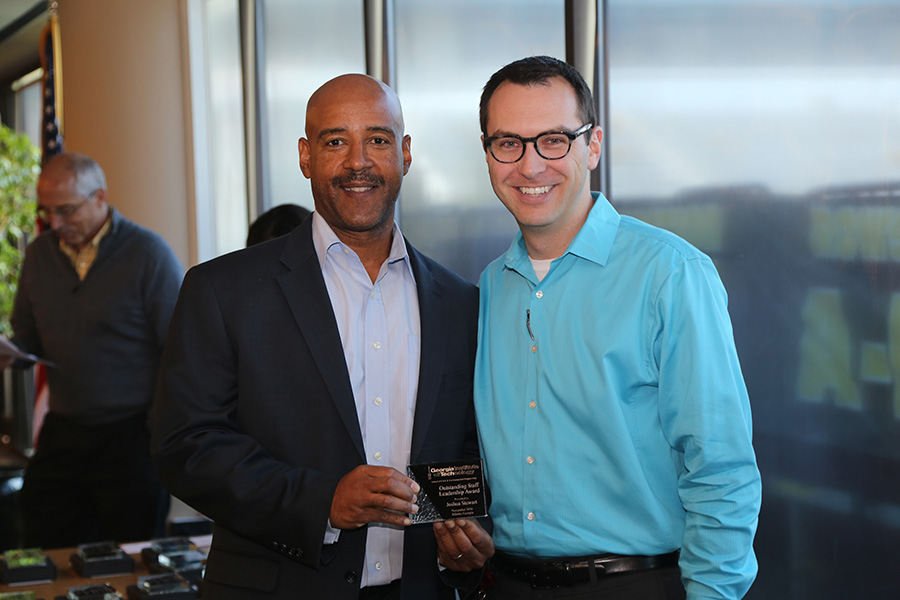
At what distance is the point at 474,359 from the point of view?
218 cm

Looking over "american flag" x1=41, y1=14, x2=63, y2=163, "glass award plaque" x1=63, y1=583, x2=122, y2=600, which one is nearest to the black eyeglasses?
"glass award plaque" x1=63, y1=583, x2=122, y2=600

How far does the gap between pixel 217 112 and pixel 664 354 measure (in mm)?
4478

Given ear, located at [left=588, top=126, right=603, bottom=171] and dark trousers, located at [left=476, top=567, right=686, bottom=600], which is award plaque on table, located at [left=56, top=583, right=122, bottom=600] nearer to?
dark trousers, located at [left=476, top=567, right=686, bottom=600]

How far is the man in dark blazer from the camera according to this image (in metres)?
1.90

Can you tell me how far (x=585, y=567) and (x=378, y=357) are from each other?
0.64m

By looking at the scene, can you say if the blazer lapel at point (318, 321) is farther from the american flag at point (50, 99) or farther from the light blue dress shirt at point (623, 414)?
the american flag at point (50, 99)

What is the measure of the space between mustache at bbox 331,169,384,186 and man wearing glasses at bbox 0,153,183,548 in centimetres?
238

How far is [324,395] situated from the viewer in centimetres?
197

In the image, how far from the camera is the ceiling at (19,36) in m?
8.04

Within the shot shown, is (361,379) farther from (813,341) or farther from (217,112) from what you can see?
(217,112)

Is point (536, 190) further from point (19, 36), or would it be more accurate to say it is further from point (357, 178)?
point (19, 36)

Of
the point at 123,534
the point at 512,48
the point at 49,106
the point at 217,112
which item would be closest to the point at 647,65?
the point at 512,48

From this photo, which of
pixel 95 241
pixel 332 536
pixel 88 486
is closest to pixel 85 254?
pixel 95 241

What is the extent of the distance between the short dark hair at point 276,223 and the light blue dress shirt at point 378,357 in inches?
37.4
